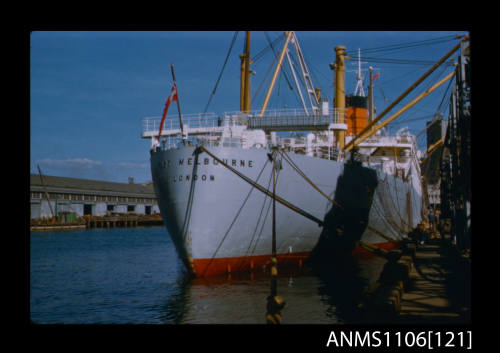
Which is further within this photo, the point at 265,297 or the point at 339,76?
the point at 339,76

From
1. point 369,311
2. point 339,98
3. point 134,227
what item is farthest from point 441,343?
point 134,227

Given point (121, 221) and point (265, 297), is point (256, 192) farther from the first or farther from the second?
point (121, 221)

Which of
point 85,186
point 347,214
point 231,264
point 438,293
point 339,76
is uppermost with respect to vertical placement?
point 339,76

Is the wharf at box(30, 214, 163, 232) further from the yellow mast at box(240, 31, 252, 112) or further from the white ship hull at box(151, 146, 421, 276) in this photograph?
the white ship hull at box(151, 146, 421, 276)

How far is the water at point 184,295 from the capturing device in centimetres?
1343

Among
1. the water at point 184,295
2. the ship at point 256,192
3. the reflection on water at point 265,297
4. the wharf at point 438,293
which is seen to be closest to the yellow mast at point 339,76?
the ship at point 256,192

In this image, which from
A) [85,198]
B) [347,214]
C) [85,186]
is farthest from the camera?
[85,186]

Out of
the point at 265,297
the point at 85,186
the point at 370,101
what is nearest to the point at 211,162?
the point at 265,297

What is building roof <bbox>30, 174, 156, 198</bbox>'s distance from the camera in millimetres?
73600

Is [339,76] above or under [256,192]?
above

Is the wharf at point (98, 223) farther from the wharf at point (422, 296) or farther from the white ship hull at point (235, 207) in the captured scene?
the wharf at point (422, 296)

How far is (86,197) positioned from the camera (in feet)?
269

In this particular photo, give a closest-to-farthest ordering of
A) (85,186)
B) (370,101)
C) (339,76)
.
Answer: (339,76), (370,101), (85,186)

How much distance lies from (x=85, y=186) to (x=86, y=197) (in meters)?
2.45
